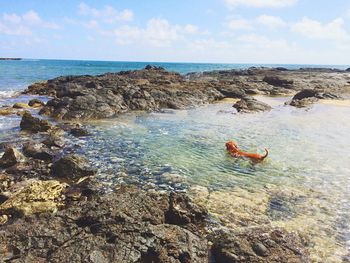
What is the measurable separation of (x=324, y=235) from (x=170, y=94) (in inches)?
1086

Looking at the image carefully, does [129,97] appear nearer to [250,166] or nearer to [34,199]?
[250,166]

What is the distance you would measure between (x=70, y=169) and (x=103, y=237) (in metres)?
6.55

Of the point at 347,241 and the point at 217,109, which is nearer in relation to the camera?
the point at 347,241

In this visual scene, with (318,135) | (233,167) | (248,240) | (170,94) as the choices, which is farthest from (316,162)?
(170,94)

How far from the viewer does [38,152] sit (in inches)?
584

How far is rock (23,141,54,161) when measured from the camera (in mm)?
14773

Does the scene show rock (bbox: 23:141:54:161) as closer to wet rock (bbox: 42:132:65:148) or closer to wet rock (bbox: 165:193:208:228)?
wet rock (bbox: 42:132:65:148)

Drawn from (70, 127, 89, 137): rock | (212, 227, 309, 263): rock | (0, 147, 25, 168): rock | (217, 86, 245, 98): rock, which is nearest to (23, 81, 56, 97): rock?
(217, 86, 245, 98): rock

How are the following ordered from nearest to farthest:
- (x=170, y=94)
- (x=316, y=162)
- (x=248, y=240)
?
1. (x=248, y=240)
2. (x=316, y=162)
3. (x=170, y=94)

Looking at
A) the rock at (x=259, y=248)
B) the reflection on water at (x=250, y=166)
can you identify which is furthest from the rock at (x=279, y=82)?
the rock at (x=259, y=248)

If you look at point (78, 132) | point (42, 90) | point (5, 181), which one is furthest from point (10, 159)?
point (42, 90)

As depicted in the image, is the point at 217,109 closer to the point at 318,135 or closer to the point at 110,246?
the point at 318,135

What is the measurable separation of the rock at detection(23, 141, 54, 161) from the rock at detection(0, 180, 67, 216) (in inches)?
146

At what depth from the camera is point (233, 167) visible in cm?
1435
